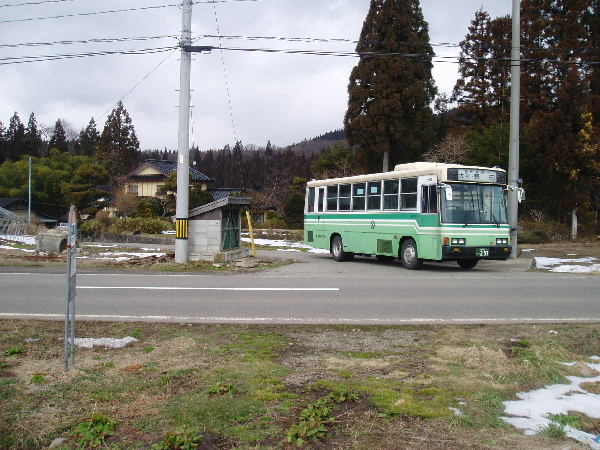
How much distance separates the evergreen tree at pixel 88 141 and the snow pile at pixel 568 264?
8057 cm

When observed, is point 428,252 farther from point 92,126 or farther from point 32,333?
point 92,126

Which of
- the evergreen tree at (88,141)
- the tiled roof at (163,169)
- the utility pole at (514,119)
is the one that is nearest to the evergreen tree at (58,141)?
the evergreen tree at (88,141)

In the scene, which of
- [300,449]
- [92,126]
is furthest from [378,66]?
[92,126]

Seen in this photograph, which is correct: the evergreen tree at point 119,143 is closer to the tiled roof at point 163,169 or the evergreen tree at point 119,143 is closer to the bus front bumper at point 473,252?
the tiled roof at point 163,169

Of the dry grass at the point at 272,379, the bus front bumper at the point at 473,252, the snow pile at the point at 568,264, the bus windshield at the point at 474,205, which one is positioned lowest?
the dry grass at the point at 272,379

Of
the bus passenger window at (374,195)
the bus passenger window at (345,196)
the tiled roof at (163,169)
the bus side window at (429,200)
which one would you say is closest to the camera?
the bus side window at (429,200)

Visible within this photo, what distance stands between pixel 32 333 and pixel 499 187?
13.3 metres

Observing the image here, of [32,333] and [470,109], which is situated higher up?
[470,109]

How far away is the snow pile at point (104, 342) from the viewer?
23.9 feet

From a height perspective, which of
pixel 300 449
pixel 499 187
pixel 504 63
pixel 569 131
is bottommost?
pixel 300 449

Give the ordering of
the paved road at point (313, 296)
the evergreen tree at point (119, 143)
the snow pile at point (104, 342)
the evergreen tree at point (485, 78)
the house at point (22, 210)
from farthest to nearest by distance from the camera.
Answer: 1. the evergreen tree at point (119, 143)
2. the house at point (22, 210)
3. the evergreen tree at point (485, 78)
4. the paved road at point (313, 296)
5. the snow pile at point (104, 342)

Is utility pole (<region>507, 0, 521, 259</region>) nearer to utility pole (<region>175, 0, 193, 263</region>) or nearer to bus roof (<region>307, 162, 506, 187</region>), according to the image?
bus roof (<region>307, 162, 506, 187</region>)

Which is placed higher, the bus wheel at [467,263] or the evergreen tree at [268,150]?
the evergreen tree at [268,150]

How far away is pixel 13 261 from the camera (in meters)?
18.5
